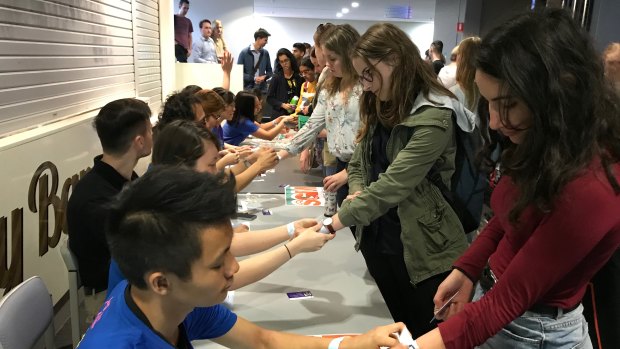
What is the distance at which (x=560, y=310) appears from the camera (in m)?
1.04

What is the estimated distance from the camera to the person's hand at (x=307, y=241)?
167 centimetres

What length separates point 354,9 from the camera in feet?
43.7

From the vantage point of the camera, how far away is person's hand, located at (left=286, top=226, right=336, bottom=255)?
1.67 metres

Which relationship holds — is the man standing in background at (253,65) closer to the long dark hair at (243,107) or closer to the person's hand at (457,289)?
the long dark hair at (243,107)

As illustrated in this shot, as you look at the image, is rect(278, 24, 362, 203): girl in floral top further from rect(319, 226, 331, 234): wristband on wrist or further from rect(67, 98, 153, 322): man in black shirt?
rect(67, 98, 153, 322): man in black shirt

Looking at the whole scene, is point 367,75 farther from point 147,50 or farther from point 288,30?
point 288,30

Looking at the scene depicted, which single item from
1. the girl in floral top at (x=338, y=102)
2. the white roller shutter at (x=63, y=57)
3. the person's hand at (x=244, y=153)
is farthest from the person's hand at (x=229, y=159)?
the white roller shutter at (x=63, y=57)

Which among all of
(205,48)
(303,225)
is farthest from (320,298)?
(205,48)

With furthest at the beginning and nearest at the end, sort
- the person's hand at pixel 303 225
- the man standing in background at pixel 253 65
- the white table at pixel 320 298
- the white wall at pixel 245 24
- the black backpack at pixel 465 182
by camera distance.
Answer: the white wall at pixel 245 24 < the man standing in background at pixel 253 65 < the person's hand at pixel 303 225 < the black backpack at pixel 465 182 < the white table at pixel 320 298

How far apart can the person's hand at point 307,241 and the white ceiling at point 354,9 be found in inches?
462

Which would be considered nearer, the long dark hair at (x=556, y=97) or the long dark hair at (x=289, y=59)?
the long dark hair at (x=556, y=97)

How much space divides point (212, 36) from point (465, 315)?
27.7 ft

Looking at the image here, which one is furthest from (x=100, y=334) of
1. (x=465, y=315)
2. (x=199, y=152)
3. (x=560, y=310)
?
(x=199, y=152)

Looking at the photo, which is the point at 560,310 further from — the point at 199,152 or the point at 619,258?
the point at 199,152
